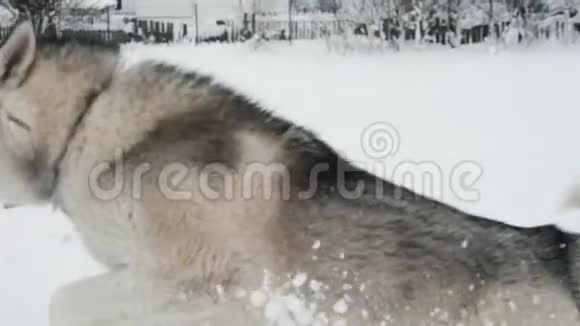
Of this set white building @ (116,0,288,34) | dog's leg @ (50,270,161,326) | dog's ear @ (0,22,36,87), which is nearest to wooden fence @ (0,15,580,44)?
white building @ (116,0,288,34)

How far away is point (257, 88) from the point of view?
5.04 feet

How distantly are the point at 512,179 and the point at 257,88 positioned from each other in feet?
2.11

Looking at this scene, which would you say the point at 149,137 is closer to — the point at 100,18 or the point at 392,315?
the point at 100,18

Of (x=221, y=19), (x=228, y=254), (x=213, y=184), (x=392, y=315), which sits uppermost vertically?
(x=221, y=19)

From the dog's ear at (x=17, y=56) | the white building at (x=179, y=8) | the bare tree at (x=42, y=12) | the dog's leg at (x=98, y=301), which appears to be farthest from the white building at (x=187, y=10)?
the dog's leg at (x=98, y=301)

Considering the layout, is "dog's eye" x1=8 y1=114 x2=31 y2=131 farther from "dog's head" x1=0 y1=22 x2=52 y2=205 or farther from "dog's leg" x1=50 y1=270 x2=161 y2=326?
"dog's leg" x1=50 y1=270 x2=161 y2=326

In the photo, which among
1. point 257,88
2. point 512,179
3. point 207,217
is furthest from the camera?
point 512,179

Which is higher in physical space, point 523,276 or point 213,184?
point 213,184

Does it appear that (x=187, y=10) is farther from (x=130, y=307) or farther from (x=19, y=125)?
(x=130, y=307)

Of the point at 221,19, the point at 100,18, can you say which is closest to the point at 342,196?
the point at 221,19

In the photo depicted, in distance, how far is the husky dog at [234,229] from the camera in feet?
4.28

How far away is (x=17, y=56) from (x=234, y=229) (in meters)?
0.54

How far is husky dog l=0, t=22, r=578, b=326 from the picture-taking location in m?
1.31

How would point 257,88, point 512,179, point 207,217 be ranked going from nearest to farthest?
point 207,217
point 257,88
point 512,179
